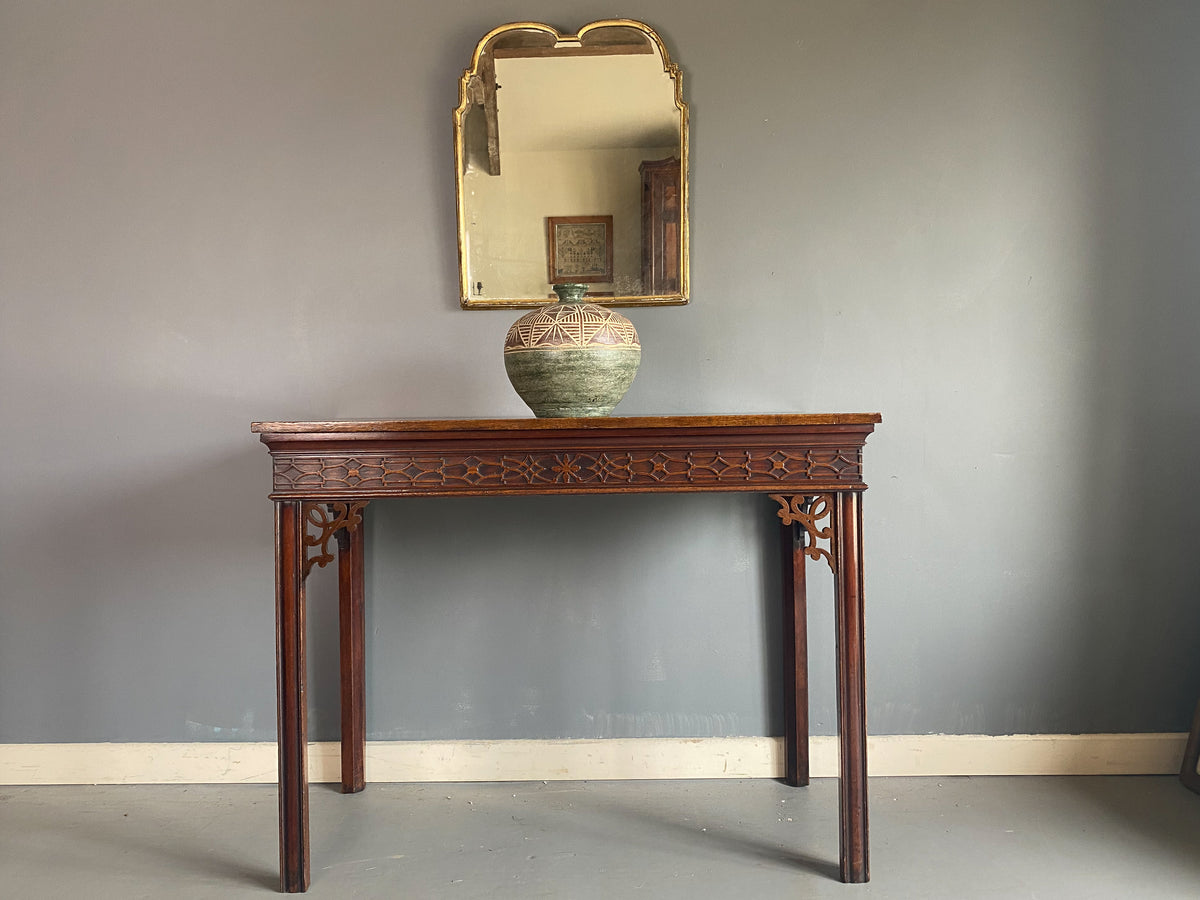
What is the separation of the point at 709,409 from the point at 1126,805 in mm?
1440

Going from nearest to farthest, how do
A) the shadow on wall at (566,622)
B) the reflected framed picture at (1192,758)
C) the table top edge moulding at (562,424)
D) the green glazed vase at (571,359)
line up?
1. the table top edge moulding at (562,424)
2. the green glazed vase at (571,359)
3. the reflected framed picture at (1192,758)
4. the shadow on wall at (566,622)

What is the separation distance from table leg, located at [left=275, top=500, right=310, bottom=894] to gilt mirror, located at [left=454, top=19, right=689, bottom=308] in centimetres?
88

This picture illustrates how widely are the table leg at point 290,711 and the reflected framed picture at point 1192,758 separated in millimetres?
2200


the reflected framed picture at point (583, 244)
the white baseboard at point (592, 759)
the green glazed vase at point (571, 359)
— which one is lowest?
the white baseboard at point (592, 759)

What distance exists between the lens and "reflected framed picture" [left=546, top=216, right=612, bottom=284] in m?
2.43

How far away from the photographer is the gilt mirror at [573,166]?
2.42 metres

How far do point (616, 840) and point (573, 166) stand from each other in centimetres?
171

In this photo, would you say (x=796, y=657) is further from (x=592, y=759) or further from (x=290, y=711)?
(x=290, y=711)

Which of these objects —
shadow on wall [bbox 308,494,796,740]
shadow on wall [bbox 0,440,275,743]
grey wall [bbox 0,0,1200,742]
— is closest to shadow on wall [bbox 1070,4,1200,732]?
grey wall [bbox 0,0,1200,742]

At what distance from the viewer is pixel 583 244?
7.98 feet

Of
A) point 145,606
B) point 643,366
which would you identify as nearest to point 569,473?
point 643,366

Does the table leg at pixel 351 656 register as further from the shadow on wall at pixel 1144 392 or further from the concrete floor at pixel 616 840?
the shadow on wall at pixel 1144 392

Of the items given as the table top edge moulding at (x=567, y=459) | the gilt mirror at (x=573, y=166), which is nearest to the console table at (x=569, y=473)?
the table top edge moulding at (x=567, y=459)

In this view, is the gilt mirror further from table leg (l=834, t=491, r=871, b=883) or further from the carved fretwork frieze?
table leg (l=834, t=491, r=871, b=883)
